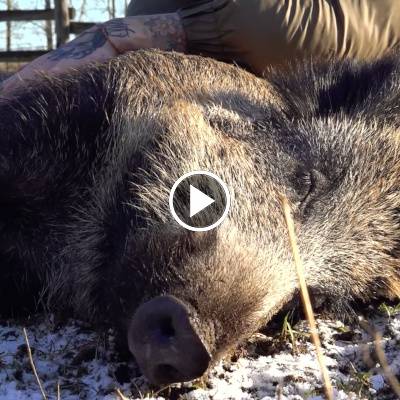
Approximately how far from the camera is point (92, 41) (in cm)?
362

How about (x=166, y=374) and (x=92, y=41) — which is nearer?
(x=166, y=374)

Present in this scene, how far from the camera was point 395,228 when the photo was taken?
2.73 meters

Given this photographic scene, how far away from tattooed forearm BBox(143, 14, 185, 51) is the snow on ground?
58.2 inches

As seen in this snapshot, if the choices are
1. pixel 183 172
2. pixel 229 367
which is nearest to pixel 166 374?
pixel 229 367

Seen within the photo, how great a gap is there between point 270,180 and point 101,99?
68 cm

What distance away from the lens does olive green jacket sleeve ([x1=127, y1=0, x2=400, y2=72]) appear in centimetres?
355

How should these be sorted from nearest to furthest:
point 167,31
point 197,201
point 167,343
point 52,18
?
point 167,343 < point 197,201 < point 167,31 < point 52,18

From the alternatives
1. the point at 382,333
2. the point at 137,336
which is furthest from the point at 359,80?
the point at 137,336

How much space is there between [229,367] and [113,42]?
1815mm

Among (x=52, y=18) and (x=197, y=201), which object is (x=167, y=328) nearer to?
(x=197, y=201)

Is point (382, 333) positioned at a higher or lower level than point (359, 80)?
lower

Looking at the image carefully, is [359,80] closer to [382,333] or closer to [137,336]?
[382,333]

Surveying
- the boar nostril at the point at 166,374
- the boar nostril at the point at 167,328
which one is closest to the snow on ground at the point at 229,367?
the boar nostril at the point at 166,374
